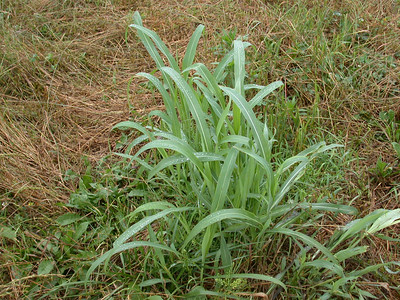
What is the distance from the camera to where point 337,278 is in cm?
134

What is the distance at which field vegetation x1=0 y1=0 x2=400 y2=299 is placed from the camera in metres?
1.32

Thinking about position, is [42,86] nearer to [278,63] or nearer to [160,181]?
[160,181]

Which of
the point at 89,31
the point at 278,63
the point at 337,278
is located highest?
the point at 89,31

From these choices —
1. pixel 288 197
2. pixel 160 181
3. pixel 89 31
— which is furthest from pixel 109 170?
pixel 89 31

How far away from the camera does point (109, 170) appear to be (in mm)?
1782

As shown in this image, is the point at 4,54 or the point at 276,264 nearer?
the point at 276,264

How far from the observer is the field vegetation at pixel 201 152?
1322mm

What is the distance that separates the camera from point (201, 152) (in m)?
1.29

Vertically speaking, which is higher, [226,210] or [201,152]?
[201,152]

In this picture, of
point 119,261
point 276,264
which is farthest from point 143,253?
point 276,264

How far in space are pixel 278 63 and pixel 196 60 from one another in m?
0.51

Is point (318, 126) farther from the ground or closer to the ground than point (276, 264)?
farther from the ground

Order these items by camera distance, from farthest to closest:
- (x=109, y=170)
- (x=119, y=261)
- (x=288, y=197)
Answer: (x=109, y=170)
(x=288, y=197)
(x=119, y=261)

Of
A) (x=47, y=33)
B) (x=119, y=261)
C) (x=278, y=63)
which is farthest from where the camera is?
(x=47, y=33)
